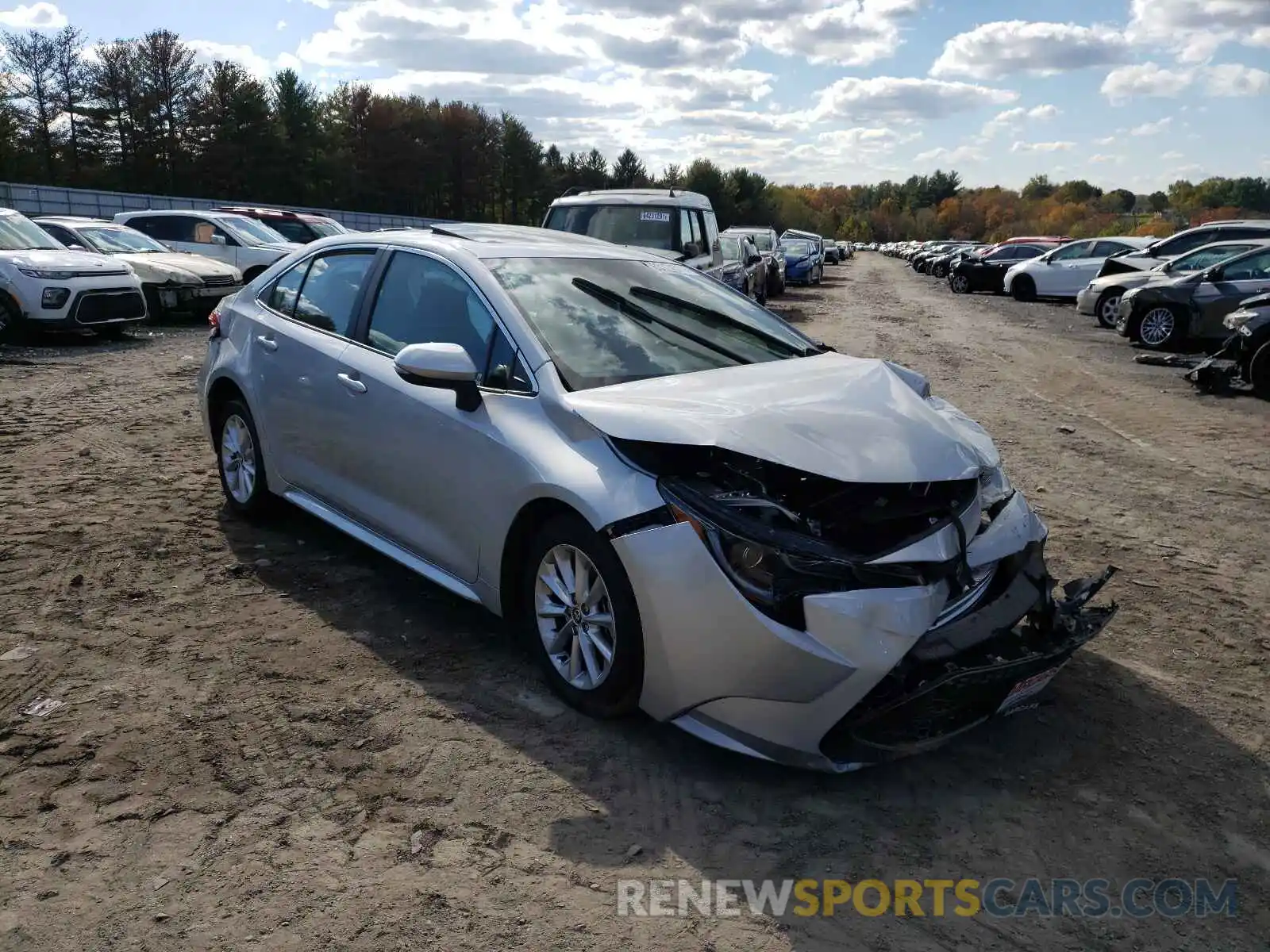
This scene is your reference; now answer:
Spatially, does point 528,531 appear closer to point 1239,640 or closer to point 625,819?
point 625,819

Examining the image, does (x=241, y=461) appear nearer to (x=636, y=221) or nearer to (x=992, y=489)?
(x=992, y=489)

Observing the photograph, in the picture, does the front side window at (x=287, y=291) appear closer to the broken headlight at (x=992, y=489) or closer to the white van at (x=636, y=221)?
the broken headlight at (x=992, y=489)

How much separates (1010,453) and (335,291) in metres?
5.30

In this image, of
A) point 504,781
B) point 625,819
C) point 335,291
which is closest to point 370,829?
point 504,781

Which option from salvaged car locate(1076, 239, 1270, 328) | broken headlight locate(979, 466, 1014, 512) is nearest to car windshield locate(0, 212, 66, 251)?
broken headlight locate(979, 466, 1014, 512)

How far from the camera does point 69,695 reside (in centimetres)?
367

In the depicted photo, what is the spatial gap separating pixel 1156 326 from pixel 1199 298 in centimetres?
81

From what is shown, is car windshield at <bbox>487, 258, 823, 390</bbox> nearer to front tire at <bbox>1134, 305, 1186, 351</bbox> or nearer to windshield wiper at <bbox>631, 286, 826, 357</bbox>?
Answer: windshield wiper at <bbox>631, 286, 826, 357</bbox>

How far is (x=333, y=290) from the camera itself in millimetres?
5008

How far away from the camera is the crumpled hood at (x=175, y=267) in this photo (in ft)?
50.7

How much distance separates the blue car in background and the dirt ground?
28.0 metres

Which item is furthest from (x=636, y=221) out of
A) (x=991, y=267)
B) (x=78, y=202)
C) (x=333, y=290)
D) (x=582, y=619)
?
(x=78, y=202)

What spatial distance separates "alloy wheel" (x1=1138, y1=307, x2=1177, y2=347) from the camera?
49.2ft

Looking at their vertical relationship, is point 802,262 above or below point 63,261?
below
